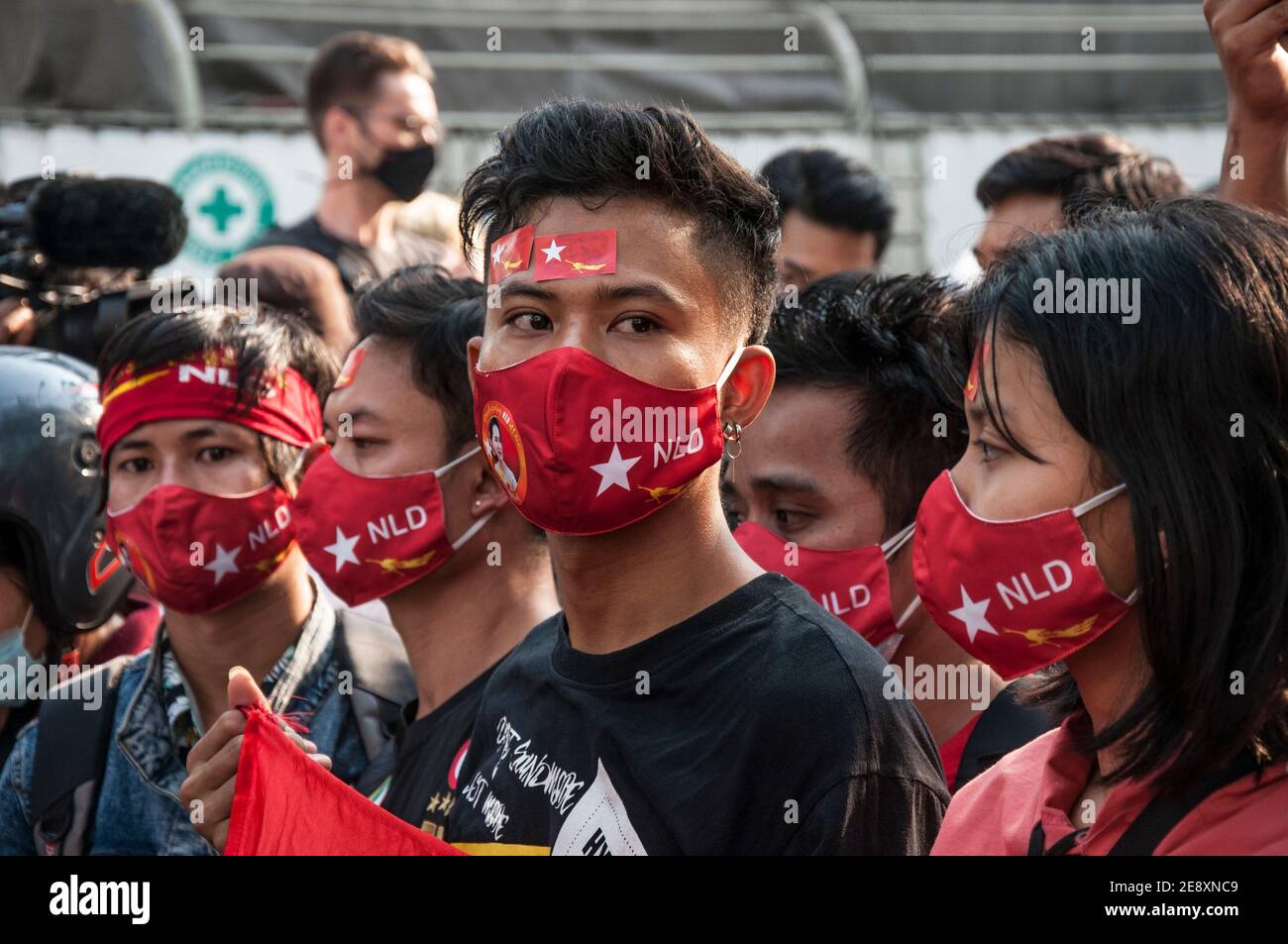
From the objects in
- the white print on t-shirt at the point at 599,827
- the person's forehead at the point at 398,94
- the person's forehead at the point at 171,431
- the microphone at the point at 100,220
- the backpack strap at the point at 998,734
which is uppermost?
the person's forehead at the point at 398,94

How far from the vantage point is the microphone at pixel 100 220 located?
16.9ft

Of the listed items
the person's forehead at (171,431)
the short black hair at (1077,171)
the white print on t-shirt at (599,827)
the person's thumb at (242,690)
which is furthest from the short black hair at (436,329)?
the short black hair at (1077,171)

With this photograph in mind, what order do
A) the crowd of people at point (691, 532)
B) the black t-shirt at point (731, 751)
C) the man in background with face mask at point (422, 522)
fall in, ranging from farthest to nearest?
the man in background with face mask at point (422, 522) → the black t-shirt at point (731, 751) → the crowd of people at point (691, 532)

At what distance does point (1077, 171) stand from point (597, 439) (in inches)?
118

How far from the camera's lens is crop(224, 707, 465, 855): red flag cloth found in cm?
299

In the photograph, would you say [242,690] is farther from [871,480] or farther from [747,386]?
[871,480]

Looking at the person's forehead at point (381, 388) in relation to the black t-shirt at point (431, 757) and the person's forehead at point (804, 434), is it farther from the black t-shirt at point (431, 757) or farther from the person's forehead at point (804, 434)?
the person's forehead at point (804, 434)

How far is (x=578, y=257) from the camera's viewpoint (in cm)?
297

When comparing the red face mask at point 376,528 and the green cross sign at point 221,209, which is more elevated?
the green cross sign at point 221,209

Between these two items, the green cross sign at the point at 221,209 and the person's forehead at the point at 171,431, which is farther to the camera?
the green cross sign at the point at 221,209

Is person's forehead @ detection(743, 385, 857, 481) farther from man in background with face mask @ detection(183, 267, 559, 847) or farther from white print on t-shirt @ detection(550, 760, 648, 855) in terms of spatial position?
white print on t-shirt @ detection(550, 760, 648, 855)

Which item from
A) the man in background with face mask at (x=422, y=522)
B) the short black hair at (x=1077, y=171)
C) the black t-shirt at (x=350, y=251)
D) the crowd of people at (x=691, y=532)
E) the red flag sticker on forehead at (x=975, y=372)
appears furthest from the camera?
the black t-shirt at (x=350, y=251)

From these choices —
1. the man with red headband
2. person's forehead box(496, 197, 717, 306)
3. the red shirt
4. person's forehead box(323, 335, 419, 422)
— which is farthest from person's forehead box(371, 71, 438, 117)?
the red shirt

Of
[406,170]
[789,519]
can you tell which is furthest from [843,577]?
[406,170]
